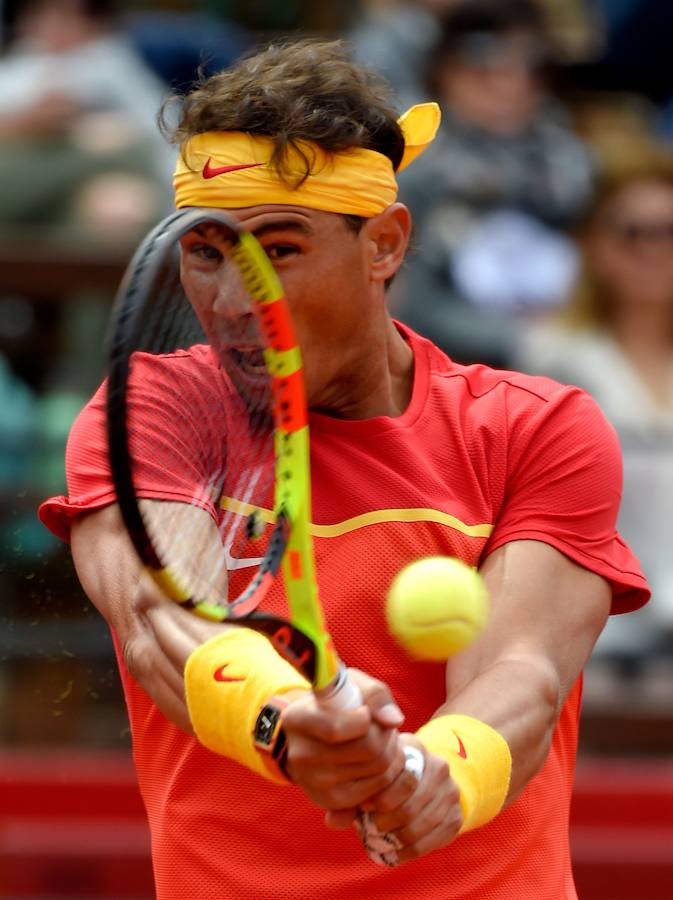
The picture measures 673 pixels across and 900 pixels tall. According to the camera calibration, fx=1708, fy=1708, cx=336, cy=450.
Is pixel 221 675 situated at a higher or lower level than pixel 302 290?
lower

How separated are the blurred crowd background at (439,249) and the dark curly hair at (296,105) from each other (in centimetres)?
233

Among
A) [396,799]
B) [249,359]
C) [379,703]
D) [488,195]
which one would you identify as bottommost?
[488,195]

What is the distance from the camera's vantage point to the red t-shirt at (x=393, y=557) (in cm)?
277

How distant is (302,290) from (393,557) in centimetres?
46

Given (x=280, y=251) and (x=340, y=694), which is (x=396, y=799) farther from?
(x=280, y=251)

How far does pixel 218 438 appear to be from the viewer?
9.13ft

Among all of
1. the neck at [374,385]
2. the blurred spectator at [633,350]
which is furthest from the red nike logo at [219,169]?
the blurred spectator at [633,350]

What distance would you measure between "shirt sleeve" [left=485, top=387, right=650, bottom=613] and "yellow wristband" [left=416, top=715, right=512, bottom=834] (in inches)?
15.2

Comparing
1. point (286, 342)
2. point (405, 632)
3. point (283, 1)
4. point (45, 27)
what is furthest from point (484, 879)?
point (283, 1)

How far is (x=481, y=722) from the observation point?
2621mm

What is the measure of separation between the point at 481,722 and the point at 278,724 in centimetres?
39

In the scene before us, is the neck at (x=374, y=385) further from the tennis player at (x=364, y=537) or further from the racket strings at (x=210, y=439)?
the racket strings at (x=210, y=439)

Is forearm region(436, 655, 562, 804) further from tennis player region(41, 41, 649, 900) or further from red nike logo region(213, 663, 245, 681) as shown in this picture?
red nike logo region(213, 663, 245, 681)

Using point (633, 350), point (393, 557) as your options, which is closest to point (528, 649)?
point (393, 557)
